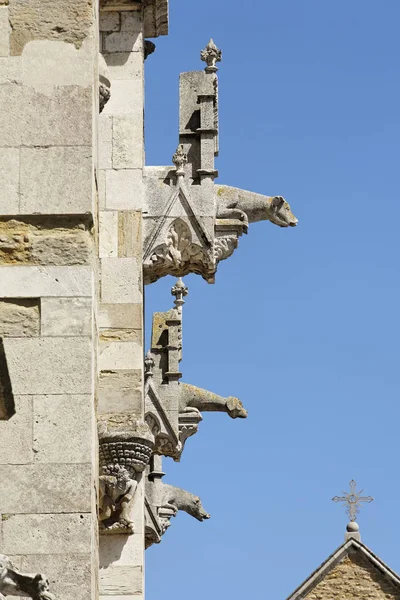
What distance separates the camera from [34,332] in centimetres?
1578

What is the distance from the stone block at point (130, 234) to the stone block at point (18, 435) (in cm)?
678

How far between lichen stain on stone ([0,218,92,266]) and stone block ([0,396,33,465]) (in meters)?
0.90

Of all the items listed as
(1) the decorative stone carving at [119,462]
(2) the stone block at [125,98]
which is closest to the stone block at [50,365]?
(1) the decorative stone carving at [119,462]

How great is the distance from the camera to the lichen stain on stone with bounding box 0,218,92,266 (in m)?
15.9

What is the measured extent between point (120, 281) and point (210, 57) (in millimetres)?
3146

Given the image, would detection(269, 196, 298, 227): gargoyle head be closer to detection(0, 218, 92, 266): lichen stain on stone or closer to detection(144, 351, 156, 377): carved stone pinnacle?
detection(144, 351, 156, 377): carved stone pinnacle

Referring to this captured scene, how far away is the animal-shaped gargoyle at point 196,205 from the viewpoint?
905 inches

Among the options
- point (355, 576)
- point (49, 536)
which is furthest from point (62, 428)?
Answer: point (355, 576)

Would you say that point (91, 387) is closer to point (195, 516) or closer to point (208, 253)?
point (208, 253)

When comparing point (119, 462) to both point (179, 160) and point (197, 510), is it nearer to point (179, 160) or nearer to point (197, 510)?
point (179, 160)

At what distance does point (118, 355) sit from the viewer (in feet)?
72.3

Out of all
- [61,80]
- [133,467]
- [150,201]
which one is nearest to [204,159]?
[150,201]

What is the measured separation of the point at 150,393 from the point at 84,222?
1103cm

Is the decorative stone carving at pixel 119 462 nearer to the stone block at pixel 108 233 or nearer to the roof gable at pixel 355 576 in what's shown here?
the stone block at pixel 108 233
